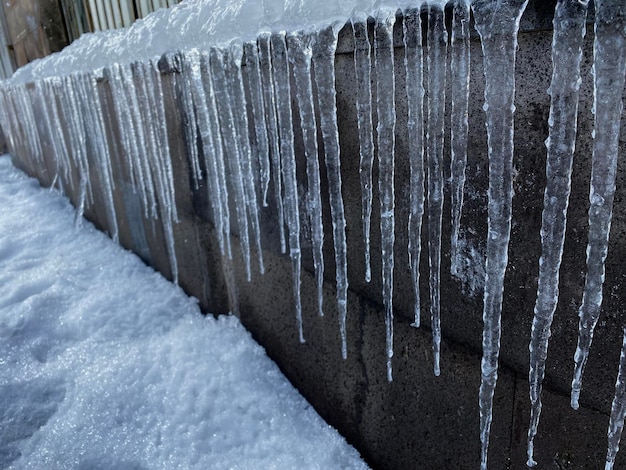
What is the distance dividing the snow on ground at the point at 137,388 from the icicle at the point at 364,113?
5.46 feet

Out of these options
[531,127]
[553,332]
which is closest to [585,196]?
[531,127]

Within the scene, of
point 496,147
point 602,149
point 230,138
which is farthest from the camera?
point 230,138

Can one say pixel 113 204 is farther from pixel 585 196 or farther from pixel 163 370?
pixel 585 196

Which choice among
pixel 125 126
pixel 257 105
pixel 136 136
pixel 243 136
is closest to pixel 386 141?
pixel 257 105

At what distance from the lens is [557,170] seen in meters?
1.73

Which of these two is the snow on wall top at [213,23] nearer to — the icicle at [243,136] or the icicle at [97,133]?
the icicle at [243,136]

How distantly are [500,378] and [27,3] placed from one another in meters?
11.3

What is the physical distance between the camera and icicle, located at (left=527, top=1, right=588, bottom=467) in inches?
61.4

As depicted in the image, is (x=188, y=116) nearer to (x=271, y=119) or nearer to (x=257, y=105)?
(x=257, y=105)

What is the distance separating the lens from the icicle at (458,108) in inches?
73.6

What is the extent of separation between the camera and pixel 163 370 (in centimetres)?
423

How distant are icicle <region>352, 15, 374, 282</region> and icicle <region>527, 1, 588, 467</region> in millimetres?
963

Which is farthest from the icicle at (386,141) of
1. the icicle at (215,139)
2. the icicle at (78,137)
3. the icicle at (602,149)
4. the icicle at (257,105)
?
the icicle at (78,137)

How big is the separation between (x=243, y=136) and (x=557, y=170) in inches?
94.1
